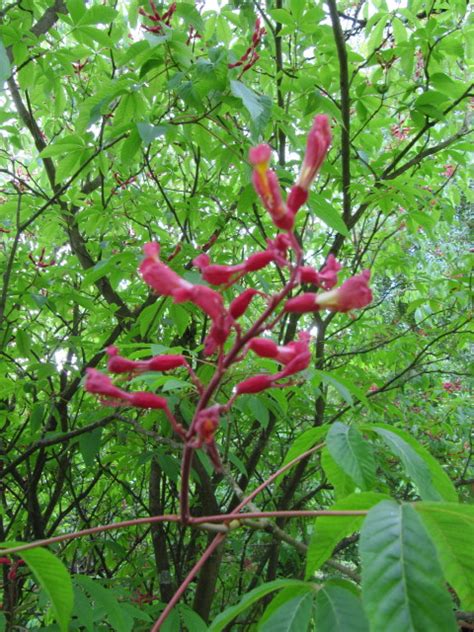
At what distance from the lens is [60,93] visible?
2547 millimetres

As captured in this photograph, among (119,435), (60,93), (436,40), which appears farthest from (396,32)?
(119,435)

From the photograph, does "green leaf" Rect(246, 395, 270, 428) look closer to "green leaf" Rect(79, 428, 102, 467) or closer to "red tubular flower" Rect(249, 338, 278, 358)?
"green leaf" Rect(79, 428, 102, 467)

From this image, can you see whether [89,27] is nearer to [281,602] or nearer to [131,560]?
[281,602]

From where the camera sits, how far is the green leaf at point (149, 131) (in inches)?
61.2

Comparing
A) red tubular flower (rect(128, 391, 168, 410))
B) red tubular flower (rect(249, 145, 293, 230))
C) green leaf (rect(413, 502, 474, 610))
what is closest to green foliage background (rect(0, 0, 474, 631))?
green leaf (rect(413, 502, 474, 610))

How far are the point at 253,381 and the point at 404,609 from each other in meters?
0.36

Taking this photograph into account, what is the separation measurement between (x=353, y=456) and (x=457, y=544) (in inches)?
9.7

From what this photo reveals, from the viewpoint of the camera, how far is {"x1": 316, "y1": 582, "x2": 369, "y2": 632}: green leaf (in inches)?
28.3

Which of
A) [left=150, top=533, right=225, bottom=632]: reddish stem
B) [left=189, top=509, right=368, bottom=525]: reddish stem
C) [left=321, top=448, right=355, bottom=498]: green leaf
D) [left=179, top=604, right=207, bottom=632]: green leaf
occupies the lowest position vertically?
[left=179, top=604, right=207, bottom=632]: green leaf

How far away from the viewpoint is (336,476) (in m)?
1.07

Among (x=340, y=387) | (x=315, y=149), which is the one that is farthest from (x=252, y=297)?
(x=340, y=387)

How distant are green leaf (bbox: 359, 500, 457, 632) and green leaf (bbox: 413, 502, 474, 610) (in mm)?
59

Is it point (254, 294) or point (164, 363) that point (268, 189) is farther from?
point (164, 363)

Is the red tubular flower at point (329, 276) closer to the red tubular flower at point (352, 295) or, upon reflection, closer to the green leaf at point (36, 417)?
the red tubular flower at point (352, 295)
